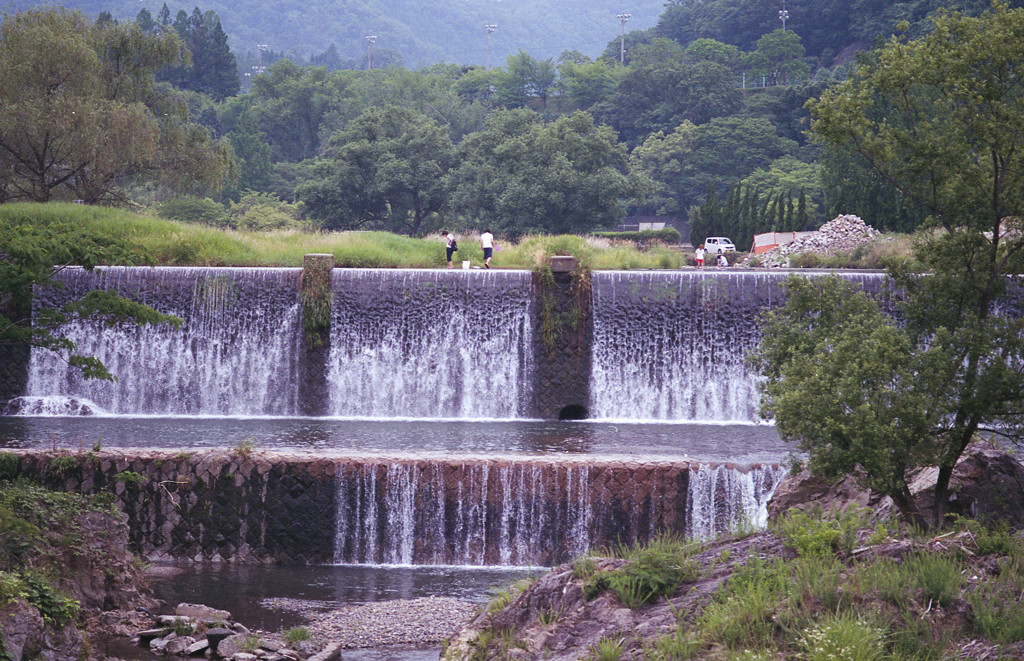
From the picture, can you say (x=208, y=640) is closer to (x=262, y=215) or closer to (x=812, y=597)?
(x=812, y=597)

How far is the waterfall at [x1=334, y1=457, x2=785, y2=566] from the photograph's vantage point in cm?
1440

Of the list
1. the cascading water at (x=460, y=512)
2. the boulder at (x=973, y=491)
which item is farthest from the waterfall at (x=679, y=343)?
the boulder at (x=973, y=491)

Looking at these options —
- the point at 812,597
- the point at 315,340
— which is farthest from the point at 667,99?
the point at 812,597

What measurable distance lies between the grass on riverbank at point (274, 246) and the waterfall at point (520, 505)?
1072cm

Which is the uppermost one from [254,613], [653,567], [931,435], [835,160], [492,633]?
[835,160]

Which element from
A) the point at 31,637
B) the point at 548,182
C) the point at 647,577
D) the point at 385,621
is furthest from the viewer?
the point at 548,182

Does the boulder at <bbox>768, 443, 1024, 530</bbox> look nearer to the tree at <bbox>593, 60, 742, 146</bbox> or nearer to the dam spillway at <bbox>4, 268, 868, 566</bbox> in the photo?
the dam spillway at <bbox>4, 268, 868, 566</bbox>

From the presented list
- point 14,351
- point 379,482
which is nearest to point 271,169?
point 14,351

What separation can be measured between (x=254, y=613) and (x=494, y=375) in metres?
11.3

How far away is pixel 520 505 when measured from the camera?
14.5 metres

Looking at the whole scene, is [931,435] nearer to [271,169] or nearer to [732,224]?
[732,224]

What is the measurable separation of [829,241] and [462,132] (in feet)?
160

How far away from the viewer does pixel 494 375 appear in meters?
22.9

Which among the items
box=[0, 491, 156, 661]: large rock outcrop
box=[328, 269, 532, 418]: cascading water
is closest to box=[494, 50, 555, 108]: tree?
box=[328, 269, 532, 418]: cascading water
